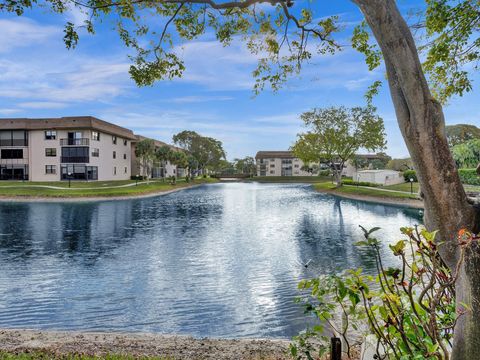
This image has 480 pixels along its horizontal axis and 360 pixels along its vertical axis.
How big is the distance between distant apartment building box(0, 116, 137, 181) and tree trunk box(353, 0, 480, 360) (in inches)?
2133

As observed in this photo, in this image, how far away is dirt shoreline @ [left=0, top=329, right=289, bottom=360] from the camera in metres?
5.39

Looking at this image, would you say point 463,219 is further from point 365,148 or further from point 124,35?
point 365,148

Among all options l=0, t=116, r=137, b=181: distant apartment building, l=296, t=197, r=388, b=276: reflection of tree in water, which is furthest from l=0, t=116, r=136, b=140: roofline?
→ l=296, t=197, r=388, b=276: reflection of tree in water

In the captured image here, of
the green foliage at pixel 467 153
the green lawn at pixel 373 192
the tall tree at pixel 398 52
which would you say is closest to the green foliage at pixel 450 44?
the tall tree at pixel 398 52

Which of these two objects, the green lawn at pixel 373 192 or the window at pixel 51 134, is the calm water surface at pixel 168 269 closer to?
the green lawn at pixel 373 192

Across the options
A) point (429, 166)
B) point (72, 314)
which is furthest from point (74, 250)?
point (429, 166)

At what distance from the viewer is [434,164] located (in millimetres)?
3066

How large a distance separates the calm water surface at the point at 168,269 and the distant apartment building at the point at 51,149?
31.0 metres

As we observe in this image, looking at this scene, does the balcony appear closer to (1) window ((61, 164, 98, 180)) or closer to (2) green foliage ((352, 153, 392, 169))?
(1) window ((61, 164, 98, 180))

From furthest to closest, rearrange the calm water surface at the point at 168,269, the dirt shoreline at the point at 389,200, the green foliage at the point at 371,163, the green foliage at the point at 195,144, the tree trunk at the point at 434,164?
the green foliage at the point at 371,163 < the green foliage at the point at 195,144 < the dirt shoreline at the point at 389,200 < the calm water surface at the point at 168,269 < the tree trunk at the point at 434,164

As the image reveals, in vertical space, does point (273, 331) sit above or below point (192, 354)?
below

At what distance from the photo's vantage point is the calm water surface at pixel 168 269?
308 inches

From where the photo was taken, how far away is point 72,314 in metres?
8.09

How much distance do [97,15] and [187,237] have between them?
1332cm
